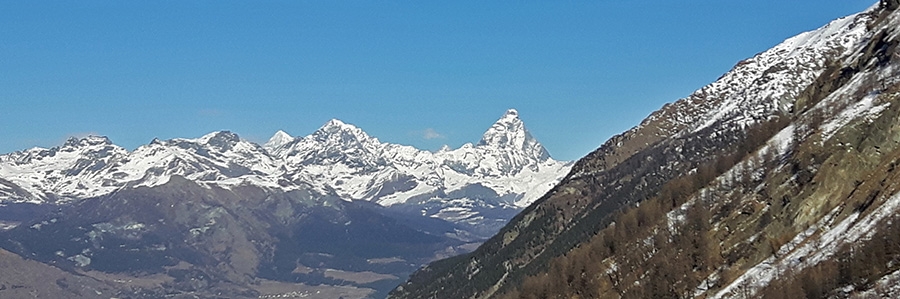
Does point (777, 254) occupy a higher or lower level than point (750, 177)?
lower

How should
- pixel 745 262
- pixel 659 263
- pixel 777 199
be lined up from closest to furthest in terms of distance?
pixel 745 262 < pixel 777 199 < pixel 659 263

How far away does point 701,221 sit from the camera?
17000cm

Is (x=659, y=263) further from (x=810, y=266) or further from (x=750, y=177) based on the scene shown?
(x=810, y=266)

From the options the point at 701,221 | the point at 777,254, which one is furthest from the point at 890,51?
the point at 777,254

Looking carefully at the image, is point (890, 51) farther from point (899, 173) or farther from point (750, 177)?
point (899, 173)

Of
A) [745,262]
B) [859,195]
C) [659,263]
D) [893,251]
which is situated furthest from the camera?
[659,263]

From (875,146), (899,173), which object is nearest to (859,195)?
(899,173)

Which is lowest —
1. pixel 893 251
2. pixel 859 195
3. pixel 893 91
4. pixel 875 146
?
pixel 893 251

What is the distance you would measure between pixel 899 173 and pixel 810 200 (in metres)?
22.5

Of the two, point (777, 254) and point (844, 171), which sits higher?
point (844, 171)

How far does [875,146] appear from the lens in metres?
134

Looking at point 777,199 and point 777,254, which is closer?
point 777,254

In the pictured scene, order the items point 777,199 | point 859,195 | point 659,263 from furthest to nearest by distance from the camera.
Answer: point 659,263, point 777,199, point 859,195

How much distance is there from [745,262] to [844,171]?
56.0 feet
